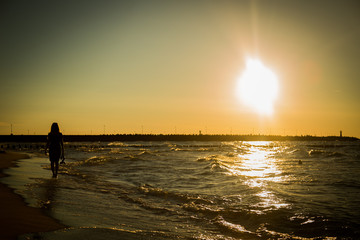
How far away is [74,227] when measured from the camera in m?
5.79

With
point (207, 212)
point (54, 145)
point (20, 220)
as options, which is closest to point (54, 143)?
point (54, 145)

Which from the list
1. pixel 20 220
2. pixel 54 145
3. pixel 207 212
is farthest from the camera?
pixel 54 145

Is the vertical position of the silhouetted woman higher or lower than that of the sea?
higher

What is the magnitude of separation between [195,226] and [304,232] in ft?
9.07

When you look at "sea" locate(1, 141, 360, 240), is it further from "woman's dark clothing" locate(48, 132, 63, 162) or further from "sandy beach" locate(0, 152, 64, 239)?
"woman's dark clothing" locate(48, 132, 63, 162)

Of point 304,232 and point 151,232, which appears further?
point 304,232

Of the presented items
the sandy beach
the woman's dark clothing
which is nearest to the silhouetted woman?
the woman's dark clothing

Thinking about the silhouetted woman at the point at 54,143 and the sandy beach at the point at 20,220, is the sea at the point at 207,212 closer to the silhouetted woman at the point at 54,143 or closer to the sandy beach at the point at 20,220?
the sandy beach at the point at 20,220

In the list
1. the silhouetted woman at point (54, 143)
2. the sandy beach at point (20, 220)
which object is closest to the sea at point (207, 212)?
the sandy beach at point (20, 220)

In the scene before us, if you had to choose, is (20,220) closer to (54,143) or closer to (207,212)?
(207,212)

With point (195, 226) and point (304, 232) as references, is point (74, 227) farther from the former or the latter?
point (304, 232)

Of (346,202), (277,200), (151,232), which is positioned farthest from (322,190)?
(151,232)

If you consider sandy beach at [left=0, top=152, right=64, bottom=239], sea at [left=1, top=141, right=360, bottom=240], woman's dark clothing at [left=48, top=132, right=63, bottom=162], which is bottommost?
sea at [left=1, top=141, right=360, bottom=240]

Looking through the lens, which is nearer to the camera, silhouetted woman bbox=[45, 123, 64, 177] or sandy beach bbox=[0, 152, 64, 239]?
sandy beach bbox=[0, 152, 64, 239]
